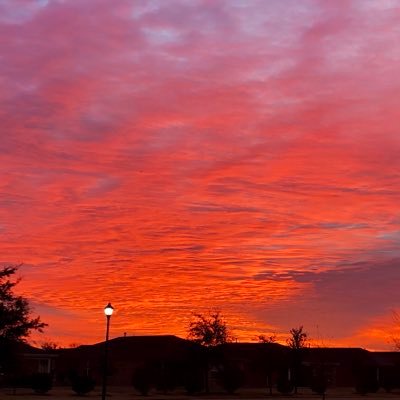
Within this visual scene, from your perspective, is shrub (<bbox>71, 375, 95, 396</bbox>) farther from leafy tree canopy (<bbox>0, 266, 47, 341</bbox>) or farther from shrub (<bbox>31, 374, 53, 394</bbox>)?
leafy tree canopy (<bbox>0, 266, 47, 341</bbox>)

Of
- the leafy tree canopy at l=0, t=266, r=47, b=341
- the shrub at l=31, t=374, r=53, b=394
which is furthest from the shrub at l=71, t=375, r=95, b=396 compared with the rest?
the leafy tree canopy at l=0, t=266, r=47, b=341

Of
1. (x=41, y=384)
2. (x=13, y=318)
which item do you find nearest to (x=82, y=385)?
(x=41, y=384)

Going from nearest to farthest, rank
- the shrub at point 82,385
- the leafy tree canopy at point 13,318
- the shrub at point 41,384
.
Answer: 1. the leafy tree canopy at point 13,318
2. the shrub at point 82,385
3. the shrub at point 41,384

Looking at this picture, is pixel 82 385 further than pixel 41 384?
No

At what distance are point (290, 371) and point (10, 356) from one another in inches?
2304

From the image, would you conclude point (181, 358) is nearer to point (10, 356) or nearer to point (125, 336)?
point (125, 336)

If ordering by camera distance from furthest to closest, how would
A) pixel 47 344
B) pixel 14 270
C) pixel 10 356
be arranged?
pixel 47 344 → pixel 14 270 → pixel 10 356

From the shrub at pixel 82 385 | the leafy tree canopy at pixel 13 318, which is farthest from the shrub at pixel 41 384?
the leafy tree canopy at pixel 13 318

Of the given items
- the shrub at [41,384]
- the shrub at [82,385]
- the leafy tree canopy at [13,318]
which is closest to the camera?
the leafy tree canopy at [13,318]

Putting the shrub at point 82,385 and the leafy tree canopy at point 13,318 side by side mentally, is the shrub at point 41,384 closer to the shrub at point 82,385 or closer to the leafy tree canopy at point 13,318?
A: the shrub at point 82,385

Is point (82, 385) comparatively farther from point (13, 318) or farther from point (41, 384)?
point (13, 318)

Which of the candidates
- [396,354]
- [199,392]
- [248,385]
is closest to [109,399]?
[199,392]

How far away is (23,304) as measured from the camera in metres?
32.6

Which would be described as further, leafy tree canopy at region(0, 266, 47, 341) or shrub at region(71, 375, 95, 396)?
shrub at region(71, 375, 95, 396)
